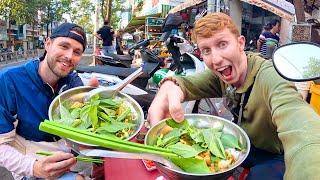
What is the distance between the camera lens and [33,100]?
6.34 feet

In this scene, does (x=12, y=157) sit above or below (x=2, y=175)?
above

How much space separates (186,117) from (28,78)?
46.0 inches

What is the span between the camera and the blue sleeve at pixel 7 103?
1.75 metres

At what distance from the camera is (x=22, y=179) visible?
6.40 feet

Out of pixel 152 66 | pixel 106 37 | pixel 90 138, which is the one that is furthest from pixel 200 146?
pixel 106 37

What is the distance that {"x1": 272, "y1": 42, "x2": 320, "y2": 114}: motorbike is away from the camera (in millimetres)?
1061

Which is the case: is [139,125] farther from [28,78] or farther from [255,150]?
[28,78]

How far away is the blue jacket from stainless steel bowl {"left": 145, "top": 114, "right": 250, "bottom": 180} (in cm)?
105

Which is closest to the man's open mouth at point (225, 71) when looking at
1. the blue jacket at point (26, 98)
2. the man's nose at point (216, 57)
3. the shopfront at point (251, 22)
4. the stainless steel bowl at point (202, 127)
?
the man's nose at point (216, 57)

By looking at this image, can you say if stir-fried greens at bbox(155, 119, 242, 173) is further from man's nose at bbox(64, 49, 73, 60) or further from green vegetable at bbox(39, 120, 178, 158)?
man's nose at bbox(64, 49, 73, 60)

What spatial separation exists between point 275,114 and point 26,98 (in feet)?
5.07

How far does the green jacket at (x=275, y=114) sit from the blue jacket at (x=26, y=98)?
0.95 metres

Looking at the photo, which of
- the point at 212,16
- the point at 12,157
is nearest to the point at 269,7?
the point at 212,16

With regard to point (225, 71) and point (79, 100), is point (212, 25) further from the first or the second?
point (79, 100)
